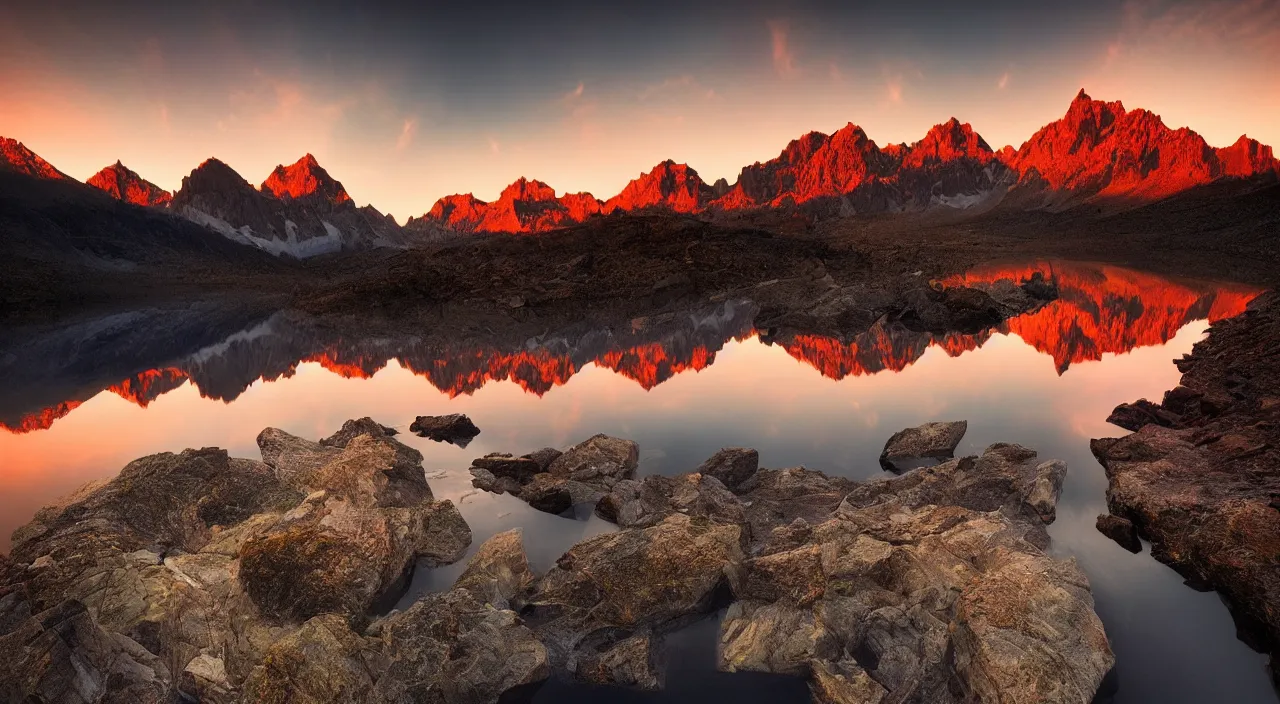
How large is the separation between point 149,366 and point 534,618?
3946cm

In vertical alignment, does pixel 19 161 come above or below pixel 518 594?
above

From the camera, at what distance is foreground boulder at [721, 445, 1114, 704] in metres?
8.30

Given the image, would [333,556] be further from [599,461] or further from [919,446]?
[919,446]

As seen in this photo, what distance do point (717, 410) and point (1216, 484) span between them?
13285mm

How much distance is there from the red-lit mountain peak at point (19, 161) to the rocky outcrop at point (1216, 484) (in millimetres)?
264256

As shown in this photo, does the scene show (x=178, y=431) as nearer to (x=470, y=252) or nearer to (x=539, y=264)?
(x=539, y=264)

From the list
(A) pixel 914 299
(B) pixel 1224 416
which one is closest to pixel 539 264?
(A) pixel 914 299

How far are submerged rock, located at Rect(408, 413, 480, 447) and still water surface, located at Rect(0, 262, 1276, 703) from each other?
0.52 m

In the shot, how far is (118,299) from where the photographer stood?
95.0m

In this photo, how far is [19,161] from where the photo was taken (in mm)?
190625

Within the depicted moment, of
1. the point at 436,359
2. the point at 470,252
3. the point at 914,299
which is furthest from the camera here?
the point at 470,252

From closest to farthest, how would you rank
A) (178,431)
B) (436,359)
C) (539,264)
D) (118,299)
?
(178,431)
(436,359)
(539,264)
(118,299)

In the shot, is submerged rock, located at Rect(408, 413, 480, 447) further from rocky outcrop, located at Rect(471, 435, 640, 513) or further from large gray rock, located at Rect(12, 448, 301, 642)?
large gray rock, located at Rect(12, 448, 301, 642)

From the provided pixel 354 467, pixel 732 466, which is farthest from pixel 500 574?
pixel 732 466
